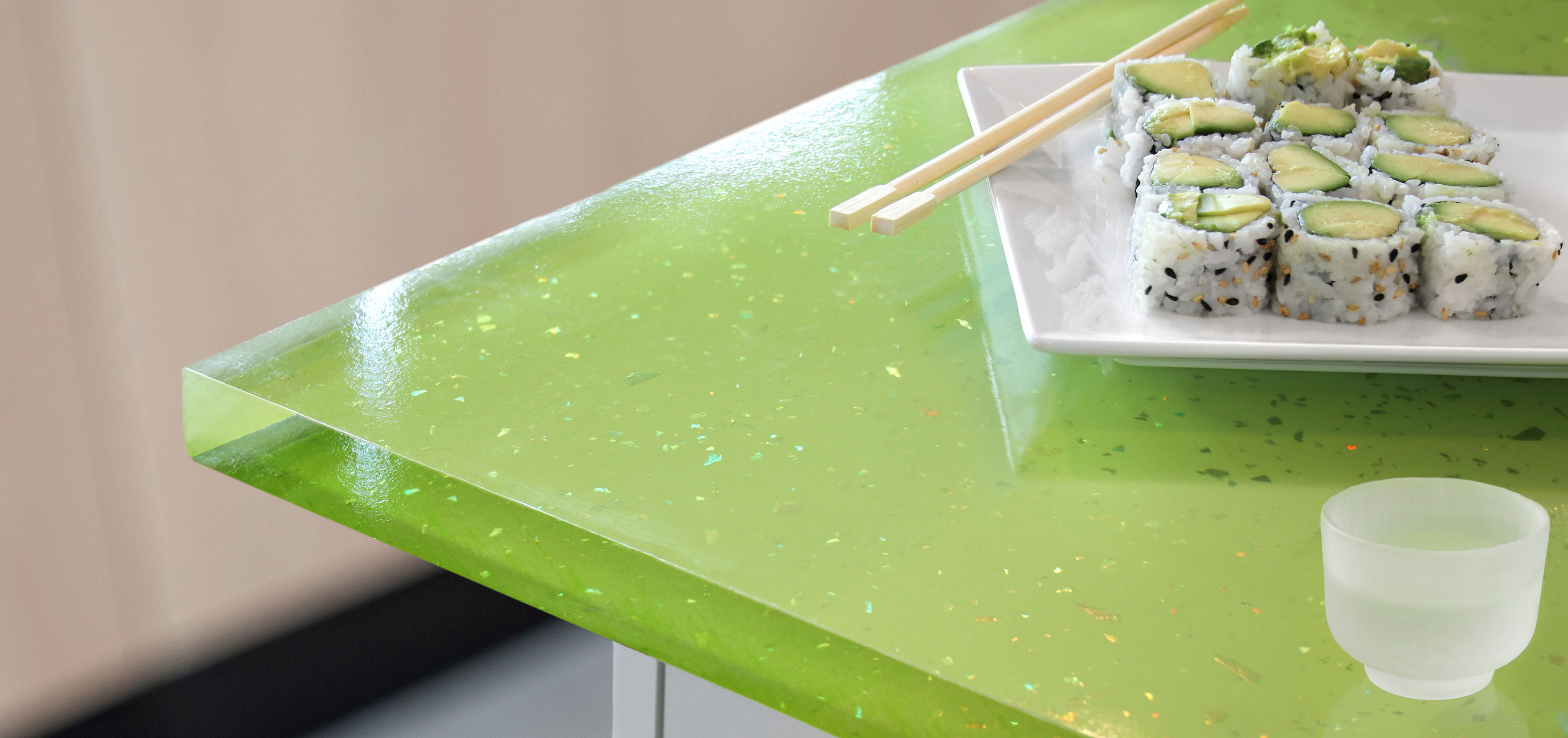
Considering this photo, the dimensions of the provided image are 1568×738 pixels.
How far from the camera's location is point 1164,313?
0.69 meters

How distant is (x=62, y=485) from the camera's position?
152cm

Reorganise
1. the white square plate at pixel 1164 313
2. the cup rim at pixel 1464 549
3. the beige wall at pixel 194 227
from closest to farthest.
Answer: the cup rim at pixel 1464 549, the white square plate at pixel 1164 313, the beige wall at pixel 194 227

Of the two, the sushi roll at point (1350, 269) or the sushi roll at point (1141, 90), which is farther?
the sushi roll at point (1141, 90)

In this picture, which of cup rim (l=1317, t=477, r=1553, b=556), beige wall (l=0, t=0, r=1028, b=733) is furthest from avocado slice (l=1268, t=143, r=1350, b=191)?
beige wall (l=0, t=0, r=1028, b=733)

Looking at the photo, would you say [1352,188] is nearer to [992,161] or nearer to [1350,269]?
[1350,269]

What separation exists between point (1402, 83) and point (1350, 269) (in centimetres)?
37

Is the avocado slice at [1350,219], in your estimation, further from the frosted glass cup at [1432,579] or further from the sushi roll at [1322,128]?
the frosted glass cup at [1432,579]

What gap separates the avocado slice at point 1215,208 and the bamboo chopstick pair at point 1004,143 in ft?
0.48

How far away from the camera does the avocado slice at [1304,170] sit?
0.76 m

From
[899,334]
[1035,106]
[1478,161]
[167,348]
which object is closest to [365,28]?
[167,348]

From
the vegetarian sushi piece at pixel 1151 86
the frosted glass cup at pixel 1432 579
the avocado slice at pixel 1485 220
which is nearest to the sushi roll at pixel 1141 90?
the vegetarian sushi piece at pixel 1151 86

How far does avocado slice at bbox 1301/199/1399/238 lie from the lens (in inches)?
27.5

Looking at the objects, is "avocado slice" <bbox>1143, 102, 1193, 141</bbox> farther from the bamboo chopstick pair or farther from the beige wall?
the beige wall

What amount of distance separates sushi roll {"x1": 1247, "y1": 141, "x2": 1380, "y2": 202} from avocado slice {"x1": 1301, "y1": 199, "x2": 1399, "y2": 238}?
0.08ft
